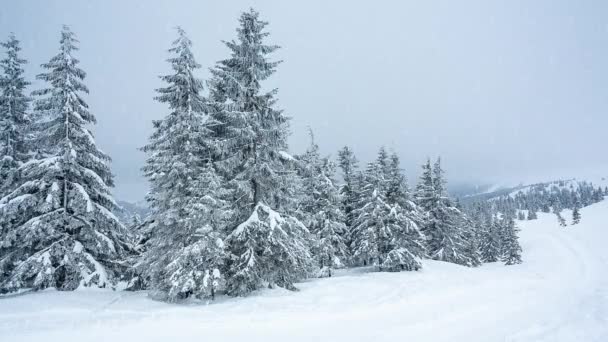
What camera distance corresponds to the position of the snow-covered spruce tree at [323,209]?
25.2 m

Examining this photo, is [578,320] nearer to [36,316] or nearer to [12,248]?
[36,316]

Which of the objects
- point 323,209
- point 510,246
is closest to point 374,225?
point 323,209

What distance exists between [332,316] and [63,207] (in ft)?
44.9

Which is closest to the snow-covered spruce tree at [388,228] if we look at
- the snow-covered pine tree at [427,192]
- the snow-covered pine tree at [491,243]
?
the snow-covered pine tree at [427,192]

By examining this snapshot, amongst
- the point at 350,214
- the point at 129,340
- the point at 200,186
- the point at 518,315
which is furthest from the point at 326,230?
the point at 129,340

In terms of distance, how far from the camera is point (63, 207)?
15.3 metres

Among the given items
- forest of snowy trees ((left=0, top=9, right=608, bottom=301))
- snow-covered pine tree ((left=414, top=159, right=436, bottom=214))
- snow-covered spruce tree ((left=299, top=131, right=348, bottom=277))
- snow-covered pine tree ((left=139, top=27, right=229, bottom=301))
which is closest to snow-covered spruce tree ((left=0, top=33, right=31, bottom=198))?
forest of snowy trees ((left=0, top=9, right=608, bottom=301))

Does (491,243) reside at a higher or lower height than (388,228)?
lower

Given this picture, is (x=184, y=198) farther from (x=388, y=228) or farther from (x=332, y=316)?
(x=388, y=228)

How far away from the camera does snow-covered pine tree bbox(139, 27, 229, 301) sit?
521 inches

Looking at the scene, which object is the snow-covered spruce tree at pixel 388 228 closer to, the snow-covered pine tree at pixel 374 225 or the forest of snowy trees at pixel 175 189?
the snow-covered pine tree at pixel 374 225

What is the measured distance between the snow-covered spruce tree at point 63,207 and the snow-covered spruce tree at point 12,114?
9.47 feet

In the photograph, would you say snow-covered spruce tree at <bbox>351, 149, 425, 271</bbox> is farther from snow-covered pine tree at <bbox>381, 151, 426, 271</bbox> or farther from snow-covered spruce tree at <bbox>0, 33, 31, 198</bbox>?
snow-covered spruce tree at <bbox>0, 33, 31, 198</bbox>

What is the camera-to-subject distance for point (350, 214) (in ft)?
109
